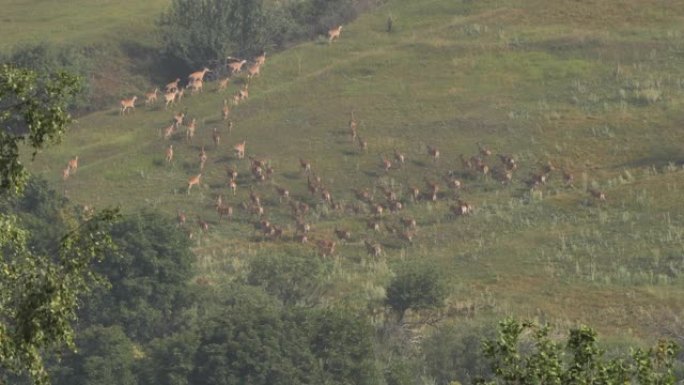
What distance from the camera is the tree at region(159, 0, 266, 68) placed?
413 feet

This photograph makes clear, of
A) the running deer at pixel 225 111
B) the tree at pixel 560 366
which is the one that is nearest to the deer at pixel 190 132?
the running deer at pixel 225 111

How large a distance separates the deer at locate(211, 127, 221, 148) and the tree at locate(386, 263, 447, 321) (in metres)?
25.3

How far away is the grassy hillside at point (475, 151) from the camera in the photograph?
82.0 metres

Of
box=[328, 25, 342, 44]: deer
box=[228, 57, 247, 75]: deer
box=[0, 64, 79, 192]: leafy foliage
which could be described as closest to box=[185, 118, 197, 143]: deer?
box=[228, 57, 247, 75]: deer

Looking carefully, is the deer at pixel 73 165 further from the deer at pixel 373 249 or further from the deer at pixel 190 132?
the deer at pixel 373 249

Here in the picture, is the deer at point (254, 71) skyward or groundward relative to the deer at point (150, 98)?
skyward

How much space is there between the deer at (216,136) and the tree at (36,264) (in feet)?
249

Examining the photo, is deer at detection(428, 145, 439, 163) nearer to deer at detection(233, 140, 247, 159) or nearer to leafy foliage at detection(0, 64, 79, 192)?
deer at detection(233, 140, 247, 159)

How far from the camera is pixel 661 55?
111 metres

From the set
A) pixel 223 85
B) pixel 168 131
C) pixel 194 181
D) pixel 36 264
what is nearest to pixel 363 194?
pixel 194 181

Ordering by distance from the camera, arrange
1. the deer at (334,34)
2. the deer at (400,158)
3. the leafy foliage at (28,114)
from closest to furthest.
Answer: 1. the leafy foliage at (28,114)
2. the deer at (400,158)
3. the deer at (334,34)

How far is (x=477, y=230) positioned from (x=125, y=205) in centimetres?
1736

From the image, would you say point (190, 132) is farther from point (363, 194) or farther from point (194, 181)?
point (363, 194)

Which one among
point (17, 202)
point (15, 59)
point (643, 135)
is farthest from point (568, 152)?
point (15, 59)
